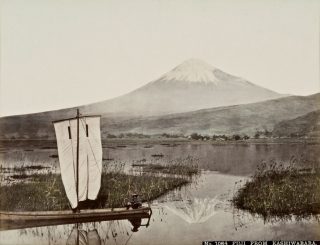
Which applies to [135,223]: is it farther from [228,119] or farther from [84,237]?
[228,119]

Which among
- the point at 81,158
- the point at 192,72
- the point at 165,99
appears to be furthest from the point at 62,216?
the point at 192,72

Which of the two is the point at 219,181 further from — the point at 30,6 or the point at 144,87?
the point at 30,6

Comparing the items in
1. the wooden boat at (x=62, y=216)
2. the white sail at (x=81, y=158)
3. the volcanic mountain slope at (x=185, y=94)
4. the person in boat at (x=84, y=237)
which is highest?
the volcanic mountain slope at (x=185, y=94)

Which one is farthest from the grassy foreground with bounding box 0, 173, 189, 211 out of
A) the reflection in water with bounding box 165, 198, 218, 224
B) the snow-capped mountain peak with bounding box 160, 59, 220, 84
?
the snow-capped mountain peak with bounding box 160, 59, 220, 84

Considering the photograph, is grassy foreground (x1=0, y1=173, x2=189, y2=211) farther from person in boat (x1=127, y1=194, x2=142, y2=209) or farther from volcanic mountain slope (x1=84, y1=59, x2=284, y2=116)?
volcanic mountain slope (x1=84, y1=59, x2=284, y2=116)

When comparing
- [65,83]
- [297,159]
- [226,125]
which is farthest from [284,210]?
[65,83]

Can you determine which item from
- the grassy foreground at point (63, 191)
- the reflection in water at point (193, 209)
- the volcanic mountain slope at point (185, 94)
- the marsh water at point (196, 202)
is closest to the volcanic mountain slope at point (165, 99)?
the volcanic mountain slope at point (185, 94)

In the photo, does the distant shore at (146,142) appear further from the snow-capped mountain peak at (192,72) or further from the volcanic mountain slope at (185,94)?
the snow-capped mountain peak at (192,72)
